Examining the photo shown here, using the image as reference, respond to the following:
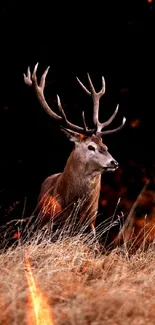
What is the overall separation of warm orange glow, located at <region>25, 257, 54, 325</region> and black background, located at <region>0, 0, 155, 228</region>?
22.4 ft

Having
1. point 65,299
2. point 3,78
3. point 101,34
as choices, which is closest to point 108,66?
point 101,34

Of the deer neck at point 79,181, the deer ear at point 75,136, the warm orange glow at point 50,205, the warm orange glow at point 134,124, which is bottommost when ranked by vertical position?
the warm orange glow at point 50,205

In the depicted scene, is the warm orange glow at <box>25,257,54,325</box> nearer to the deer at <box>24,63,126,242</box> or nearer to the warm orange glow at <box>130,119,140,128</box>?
the deer at <box>24,63,126,242</box>

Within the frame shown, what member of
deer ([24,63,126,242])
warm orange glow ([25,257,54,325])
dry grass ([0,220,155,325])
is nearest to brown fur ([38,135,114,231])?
deer ([24,63,126,242])

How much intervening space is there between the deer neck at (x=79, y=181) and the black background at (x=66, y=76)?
2.82 m

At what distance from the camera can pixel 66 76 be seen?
458 inches

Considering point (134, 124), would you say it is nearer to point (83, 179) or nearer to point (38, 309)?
point (83, 179)

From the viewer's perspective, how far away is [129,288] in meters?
4.57

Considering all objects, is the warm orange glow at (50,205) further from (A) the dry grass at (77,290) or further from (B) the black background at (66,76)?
(A) the dry grass at (77,290)

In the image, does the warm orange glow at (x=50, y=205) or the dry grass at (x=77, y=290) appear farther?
the warm orange glow at (x=50, y=205)

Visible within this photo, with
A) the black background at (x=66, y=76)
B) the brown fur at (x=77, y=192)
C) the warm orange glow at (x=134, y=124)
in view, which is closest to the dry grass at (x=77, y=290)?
the brown fur at (x=77, y=192)

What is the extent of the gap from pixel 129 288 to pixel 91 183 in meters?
3.66

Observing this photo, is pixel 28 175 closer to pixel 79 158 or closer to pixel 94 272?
pixel 79 158

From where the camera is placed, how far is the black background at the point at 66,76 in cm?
1132
